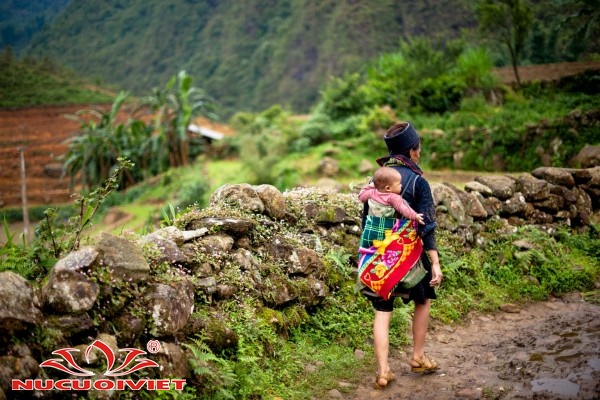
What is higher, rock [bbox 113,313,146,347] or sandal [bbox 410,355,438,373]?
rock [bbox 113,313,146,347]

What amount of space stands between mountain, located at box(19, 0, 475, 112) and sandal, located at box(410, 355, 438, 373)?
114 ft

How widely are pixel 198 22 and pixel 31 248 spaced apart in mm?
59821

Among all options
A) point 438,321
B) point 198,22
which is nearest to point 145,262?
point 438,321

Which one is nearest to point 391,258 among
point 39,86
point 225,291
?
point 225,291

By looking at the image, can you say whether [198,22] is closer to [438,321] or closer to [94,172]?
[94,172]

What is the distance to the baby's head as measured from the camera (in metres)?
3.81

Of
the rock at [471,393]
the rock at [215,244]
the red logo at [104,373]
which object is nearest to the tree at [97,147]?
the rock at [215,244]

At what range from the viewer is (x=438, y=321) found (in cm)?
529

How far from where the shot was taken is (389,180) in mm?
3811

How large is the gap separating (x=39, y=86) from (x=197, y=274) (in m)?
36.4

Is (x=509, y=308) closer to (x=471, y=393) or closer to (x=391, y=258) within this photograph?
(x=471, y=393)

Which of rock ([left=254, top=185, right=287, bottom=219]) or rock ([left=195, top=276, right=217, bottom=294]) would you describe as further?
rock ([left=254, top=185, right=287, bottom=219])

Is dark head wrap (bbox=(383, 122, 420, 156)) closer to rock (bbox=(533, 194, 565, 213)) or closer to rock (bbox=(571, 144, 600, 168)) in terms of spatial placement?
rock (bbox=(533, 194, 565, 213))

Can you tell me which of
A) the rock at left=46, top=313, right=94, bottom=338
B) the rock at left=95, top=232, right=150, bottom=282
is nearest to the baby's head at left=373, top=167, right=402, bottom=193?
the rock at left=95, top=232, right=150, bottom=282
